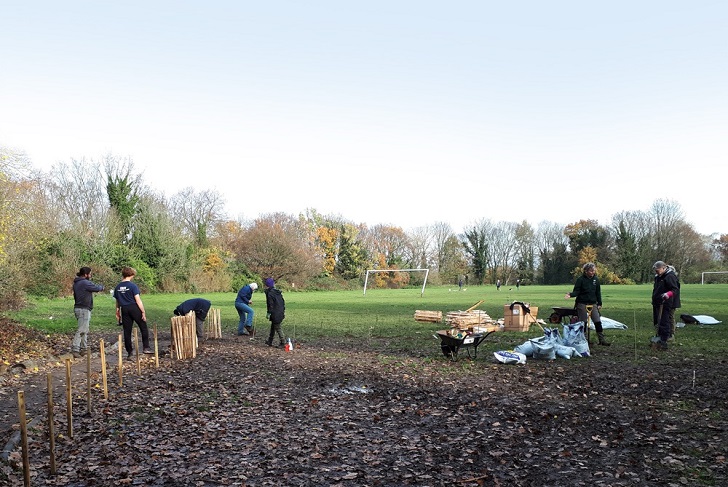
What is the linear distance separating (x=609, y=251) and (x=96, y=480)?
82.5 m

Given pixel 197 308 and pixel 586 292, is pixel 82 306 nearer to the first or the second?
pixel 197 308

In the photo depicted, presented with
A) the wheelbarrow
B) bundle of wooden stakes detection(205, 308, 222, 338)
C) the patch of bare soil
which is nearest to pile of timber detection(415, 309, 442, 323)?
bundle of wooden stakes detection(205, 308, 222, 338)

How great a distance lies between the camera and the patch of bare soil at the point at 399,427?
577 cm

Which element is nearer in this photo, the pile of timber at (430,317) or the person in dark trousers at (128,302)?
the person in dark trousers at (128,302)

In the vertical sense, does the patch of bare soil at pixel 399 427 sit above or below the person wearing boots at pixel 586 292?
below

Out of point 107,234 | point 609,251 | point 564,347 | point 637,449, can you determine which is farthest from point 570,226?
point 637,449

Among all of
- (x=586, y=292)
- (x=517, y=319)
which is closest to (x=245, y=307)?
(x=517, y=319)

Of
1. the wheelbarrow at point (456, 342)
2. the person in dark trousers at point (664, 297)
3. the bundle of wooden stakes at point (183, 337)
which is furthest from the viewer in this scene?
the person in dark trousers at point (664, 297)

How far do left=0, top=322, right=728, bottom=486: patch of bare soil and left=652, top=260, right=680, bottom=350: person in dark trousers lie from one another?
1872 millimetres

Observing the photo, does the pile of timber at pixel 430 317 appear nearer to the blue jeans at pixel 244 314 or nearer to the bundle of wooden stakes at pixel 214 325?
the blue jeans at pixel 244 314

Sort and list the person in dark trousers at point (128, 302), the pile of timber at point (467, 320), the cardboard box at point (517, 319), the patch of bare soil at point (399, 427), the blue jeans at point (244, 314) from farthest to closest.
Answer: the pile of timber at point (467, 320) → the cardboard box at point (517, 319) → the blue jeans at point (244, 314) → the person in dark trousers at point (128, 302) → the patch of bare soil at point (399, 427)

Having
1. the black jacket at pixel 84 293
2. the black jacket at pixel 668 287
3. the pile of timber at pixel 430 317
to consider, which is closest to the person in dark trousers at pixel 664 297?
the black jacket at pixel 668 287

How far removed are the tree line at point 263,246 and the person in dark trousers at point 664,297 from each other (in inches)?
739

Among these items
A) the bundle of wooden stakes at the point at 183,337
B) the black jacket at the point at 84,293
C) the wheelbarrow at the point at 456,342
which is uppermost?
the black jacket at the point at 84,293
